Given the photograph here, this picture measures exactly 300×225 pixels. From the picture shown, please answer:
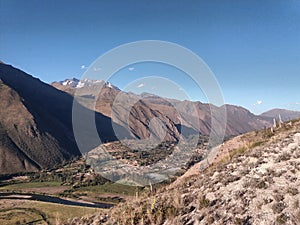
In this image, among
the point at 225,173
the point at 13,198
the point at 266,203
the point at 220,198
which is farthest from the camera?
the point at 13,198

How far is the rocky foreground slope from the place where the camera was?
1074 cm

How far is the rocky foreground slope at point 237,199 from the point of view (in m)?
10.7

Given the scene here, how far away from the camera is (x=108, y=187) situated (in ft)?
529

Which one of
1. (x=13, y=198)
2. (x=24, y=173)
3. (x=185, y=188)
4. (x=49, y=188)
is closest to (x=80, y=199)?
(x=13, y=198)

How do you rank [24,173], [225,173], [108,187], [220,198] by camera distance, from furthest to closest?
[24,173] → [108,187] → [225,173] → [220,198]

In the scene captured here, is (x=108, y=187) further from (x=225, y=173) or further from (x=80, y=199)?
(x=225, y=173)

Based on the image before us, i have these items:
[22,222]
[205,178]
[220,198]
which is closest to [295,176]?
[220,198]

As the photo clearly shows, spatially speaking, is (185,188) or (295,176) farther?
(185,188)

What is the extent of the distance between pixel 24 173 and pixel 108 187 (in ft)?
234

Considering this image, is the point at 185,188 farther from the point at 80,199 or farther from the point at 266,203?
the point at 80,199

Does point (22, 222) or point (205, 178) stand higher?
point (205, 178)

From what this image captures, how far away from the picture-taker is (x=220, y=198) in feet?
41.5

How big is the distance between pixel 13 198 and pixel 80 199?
2744cm

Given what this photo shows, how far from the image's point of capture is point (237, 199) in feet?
39.8
